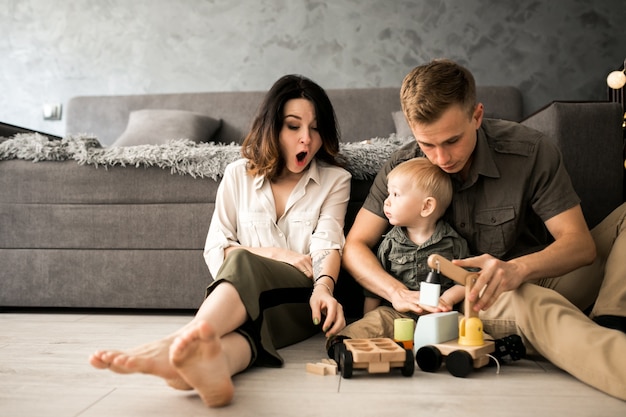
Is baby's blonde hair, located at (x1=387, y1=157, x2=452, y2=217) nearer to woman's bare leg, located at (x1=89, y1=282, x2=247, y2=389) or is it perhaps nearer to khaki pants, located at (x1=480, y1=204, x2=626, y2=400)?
khaki pants, located at (x1=480, y1=204, x2=626, y2=400)

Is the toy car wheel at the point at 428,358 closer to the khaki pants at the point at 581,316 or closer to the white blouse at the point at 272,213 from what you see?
the khaki pants at the point at 581,316

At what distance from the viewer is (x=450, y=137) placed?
4.57ft

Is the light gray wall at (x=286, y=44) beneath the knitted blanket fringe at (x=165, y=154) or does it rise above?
above

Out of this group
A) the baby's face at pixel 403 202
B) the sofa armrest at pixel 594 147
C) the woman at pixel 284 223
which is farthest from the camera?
the sofa armrest at pixel 594 147

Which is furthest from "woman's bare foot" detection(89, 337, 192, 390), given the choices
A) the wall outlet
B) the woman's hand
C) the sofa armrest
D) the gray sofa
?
the wall outlet

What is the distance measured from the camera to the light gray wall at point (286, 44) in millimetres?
3486

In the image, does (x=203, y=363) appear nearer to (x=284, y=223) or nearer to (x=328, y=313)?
(x=328, y=313)

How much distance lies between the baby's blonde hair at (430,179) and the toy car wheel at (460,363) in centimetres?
43

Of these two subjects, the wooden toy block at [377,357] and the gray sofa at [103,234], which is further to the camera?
the gray sofa at [103,234]

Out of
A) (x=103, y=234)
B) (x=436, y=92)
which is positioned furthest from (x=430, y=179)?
(x=103, y=234)

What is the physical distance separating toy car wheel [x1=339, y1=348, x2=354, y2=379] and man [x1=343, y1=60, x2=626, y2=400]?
252mm

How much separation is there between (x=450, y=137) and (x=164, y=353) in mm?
800

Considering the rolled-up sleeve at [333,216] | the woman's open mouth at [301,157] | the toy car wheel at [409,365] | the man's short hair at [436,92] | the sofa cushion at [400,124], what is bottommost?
the toy car wheel at [409,365]

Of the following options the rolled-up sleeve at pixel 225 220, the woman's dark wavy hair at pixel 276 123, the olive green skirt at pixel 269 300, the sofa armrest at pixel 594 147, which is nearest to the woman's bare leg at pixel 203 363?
the olive green skirt at pixel 269 300
